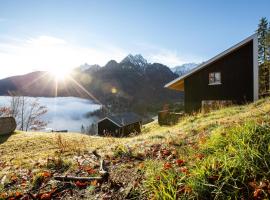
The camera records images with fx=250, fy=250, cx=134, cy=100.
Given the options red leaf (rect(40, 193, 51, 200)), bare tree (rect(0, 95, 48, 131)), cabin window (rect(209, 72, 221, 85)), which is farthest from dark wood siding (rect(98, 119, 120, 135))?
red leaf (rect(40, 193, 51, 200))

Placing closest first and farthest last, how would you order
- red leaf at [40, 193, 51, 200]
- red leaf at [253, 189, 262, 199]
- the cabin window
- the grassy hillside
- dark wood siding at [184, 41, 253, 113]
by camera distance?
red leaf at [253, 189, 262, 199] → the grassy hillside → red leaf at [40, 193, 51, 200] → dark wood siding at [184, 41, 253, 113] → the cabin window

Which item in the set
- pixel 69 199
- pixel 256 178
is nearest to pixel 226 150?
pixel 256 178

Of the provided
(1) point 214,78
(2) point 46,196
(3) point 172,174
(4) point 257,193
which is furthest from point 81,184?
(1) point 214,78

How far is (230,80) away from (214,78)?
1.60m

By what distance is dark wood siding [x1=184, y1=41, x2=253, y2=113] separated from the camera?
72.2 ft

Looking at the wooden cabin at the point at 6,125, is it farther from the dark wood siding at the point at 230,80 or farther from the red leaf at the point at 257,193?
the red leaf at the point at 257,193

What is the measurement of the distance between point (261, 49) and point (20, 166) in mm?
58606

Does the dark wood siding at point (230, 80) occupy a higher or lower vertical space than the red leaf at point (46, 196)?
higher

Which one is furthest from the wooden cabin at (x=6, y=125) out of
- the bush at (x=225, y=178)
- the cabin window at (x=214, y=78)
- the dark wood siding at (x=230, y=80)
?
the bush at (x=225, y=178)

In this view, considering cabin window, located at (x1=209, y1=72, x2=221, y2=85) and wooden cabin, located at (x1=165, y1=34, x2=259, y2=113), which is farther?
cabin window, located at (x1=209, y1=72, x2=221, y2=85)

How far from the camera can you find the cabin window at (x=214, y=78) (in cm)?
2345

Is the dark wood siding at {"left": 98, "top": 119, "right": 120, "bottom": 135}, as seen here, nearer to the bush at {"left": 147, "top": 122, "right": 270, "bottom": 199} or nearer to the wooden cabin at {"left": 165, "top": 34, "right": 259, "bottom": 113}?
the wooden cabin at {"left": 165, "top": 34, "right": 259, "bottom": 113}

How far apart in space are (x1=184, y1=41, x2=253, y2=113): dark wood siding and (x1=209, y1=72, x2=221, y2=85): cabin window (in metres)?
0.28

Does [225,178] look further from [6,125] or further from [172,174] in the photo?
[6,125]
